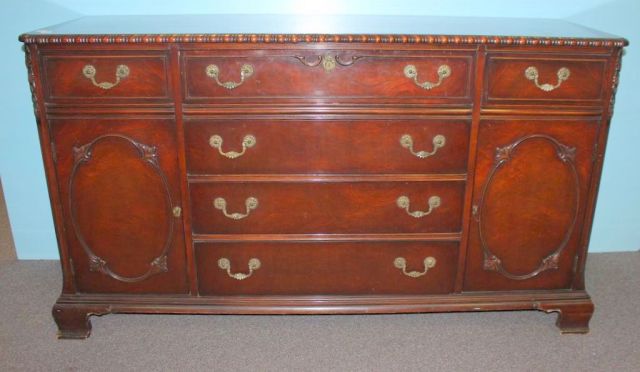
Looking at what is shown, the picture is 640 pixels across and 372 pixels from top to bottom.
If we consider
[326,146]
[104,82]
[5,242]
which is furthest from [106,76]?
[5,242]

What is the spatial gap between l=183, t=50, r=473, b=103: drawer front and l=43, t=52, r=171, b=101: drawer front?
92mm

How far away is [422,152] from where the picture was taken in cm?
183

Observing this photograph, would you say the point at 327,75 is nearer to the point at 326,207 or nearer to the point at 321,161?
the point at 321,161

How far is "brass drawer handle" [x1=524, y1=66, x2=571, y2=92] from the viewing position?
1.76m

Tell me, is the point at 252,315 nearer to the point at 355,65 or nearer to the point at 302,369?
the point at 302,369

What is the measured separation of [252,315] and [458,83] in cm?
115

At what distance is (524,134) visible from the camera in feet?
6.02

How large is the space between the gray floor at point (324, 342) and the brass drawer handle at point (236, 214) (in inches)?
19.0

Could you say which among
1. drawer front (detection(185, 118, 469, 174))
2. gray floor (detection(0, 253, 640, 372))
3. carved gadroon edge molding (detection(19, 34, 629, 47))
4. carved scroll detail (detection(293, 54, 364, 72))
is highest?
carved gadroon edge molding (detection(19, 34, 629, 47))

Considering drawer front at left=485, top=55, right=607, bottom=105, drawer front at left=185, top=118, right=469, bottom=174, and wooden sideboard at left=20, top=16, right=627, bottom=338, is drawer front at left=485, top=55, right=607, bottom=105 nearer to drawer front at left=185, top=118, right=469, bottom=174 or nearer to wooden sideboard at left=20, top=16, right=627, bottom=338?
wooden sideboard at left=20, top=16, right=627, bottom=338

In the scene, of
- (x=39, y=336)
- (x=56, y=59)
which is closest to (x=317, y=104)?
(x=56, y=59)

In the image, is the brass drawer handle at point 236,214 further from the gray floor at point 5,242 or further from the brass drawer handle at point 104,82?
the gray floor at point 5,242

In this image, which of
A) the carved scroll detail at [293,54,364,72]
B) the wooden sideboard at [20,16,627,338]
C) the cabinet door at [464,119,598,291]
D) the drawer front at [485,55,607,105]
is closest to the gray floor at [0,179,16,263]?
the wooden sideboard at [20,16,627,338]

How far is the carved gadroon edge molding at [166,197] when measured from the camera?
1821mm
